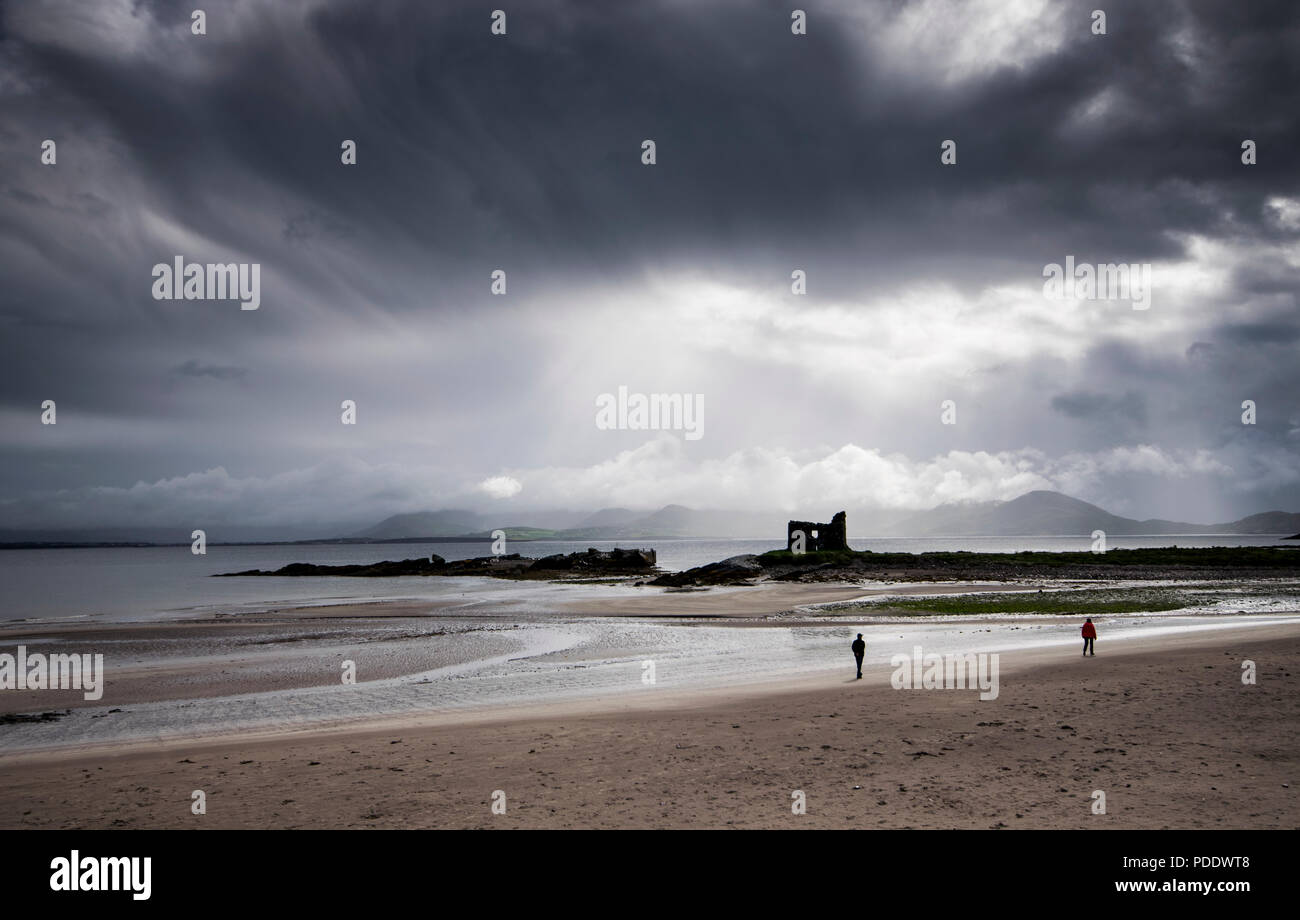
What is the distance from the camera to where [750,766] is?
1159 centimetres

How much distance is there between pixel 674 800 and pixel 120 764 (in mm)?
10725

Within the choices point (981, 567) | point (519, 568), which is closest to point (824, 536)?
point (981, 567)

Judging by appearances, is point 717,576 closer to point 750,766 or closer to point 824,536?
point 824,536

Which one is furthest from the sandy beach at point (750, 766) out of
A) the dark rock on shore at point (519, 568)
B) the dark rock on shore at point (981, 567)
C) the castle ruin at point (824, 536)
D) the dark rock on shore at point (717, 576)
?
the castle ruin at point (824, 536)

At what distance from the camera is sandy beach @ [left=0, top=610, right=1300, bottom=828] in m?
9.44

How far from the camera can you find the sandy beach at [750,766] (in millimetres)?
9438

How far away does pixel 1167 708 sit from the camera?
1463cm

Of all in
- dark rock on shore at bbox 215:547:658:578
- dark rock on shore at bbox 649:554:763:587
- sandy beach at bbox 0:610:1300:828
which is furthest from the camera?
dark rock on shore at bbox 215:547:658:578

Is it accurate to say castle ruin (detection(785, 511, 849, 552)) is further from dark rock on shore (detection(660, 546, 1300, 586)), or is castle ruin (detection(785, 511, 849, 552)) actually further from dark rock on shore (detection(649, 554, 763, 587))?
dark rock on shore (detection(649, 554, 763, 587))

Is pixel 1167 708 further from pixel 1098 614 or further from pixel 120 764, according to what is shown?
pixel 1098 614

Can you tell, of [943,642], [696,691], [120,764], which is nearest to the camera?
[120,764]

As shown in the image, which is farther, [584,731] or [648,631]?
[648,631]

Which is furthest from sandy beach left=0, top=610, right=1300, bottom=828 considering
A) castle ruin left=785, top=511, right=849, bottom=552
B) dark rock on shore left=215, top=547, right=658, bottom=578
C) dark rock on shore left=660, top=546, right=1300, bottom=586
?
castle ruin left=785, top=511, right=849, bottom=552
